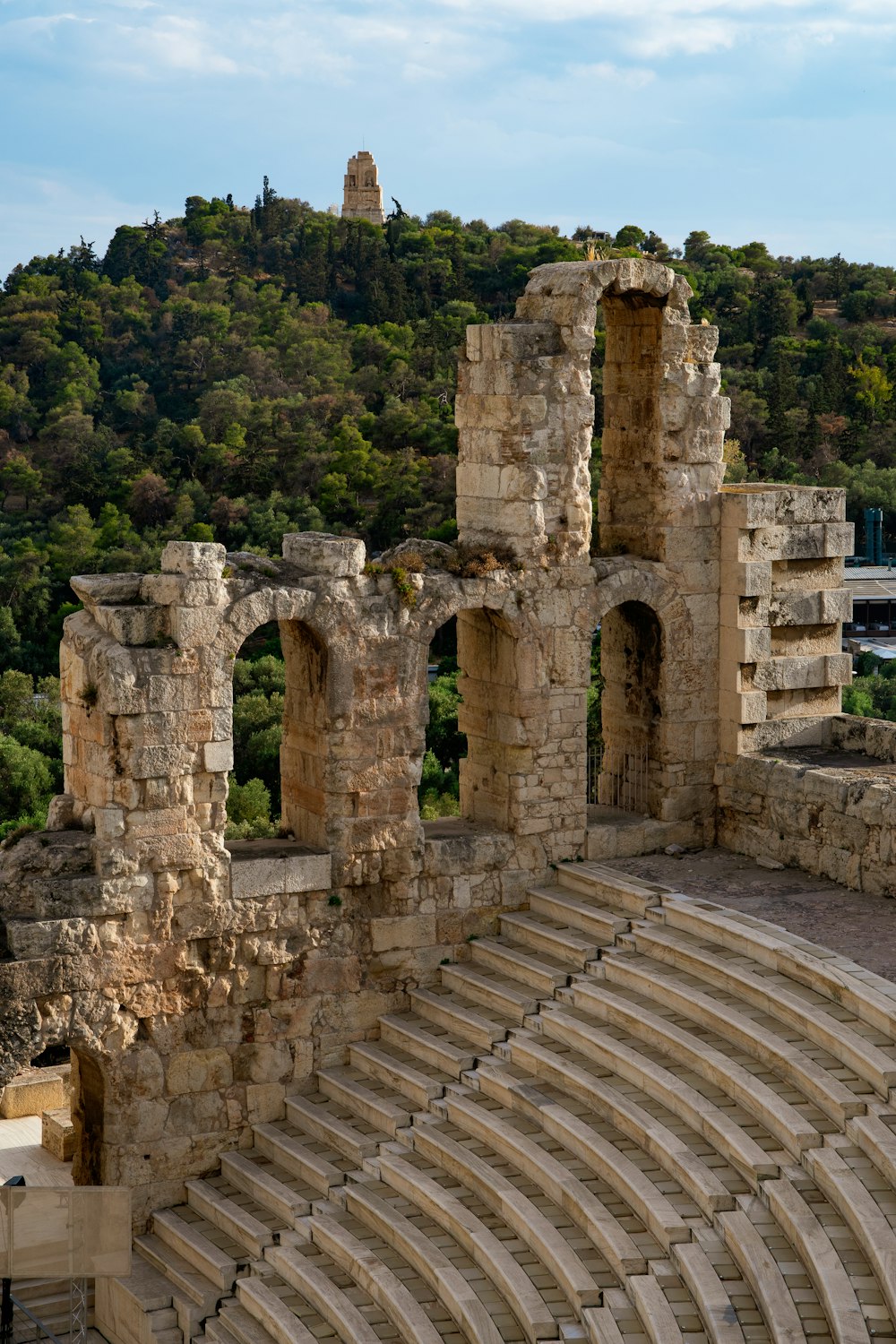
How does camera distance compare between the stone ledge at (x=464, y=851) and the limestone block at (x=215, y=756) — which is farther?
the stone ledge at (x=464, y=851)

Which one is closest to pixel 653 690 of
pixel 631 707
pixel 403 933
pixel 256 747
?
pixel 631 707

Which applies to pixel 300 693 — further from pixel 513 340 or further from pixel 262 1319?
pixel 262 1319

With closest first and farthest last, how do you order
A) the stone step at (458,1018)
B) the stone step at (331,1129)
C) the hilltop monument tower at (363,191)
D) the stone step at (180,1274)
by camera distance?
the stone step at (180,1274) < the stone step at (331,1129) < the stone step at (458,1018) < the hilltop monument tower at (363,191)

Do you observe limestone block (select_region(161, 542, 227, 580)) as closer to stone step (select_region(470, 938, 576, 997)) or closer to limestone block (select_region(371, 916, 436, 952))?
limestone block (select_region(371, 916, 436, 952))

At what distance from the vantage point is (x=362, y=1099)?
15.5 meters

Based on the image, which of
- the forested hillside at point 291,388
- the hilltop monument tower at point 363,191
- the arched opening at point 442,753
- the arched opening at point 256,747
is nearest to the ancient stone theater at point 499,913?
the arched opening at point 256,747

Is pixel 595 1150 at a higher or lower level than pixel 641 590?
lower

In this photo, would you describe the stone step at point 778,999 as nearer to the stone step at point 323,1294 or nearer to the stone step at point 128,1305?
the stone step at point 323,1294

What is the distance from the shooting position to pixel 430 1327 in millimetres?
12820

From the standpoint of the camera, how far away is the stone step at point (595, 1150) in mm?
12461

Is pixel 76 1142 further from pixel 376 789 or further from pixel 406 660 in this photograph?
pixel 406 660

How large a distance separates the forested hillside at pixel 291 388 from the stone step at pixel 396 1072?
62.3 ft

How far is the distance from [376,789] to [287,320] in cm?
4012

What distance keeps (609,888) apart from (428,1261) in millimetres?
4197
